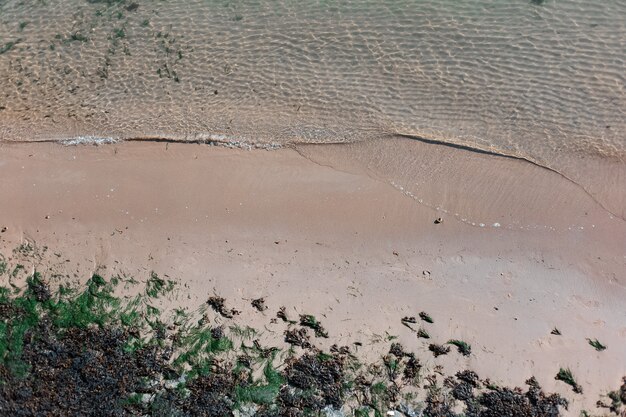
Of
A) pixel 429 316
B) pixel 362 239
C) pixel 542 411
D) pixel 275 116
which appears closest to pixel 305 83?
pixel 275 116

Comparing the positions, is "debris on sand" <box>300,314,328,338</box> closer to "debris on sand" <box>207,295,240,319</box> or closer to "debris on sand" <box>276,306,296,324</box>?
"debris on sand" <box>276,306,296,324</box>

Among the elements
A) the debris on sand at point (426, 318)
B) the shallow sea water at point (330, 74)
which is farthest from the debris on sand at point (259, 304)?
the shallow sea water at point (330, 74)

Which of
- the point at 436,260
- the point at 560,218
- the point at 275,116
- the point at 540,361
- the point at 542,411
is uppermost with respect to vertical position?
the point at 275,116

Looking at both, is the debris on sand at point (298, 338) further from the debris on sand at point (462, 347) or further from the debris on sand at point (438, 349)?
the debris on sand at point (462, 347)

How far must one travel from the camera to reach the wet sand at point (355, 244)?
6641 mm

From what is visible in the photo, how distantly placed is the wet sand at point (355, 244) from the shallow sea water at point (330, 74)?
0.54 m

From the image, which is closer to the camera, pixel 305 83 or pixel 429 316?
pixel 429 316

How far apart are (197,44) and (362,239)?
4.34m

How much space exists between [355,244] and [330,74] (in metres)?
2.90

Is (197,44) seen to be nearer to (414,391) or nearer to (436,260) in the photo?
(436,260)

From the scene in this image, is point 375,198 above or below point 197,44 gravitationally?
below

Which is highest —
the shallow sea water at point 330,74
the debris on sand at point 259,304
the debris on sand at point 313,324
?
the shallow sea water at point 330,74

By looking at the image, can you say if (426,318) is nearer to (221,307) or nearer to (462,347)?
(462,347)

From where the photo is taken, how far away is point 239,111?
306 inches
